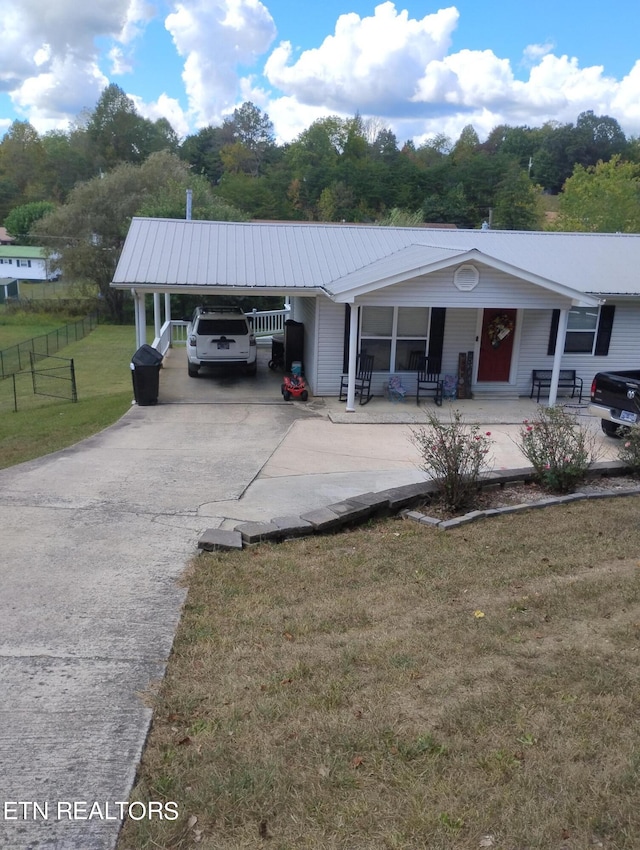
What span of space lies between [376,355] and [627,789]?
39.3 feet

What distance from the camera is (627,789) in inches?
118

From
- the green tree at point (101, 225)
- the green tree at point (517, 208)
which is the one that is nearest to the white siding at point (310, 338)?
the green tree at point (101, 225)

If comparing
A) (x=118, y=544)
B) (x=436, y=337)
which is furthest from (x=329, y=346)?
(x=118, y=544)

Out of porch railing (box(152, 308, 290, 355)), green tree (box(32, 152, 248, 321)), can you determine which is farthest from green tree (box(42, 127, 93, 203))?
porch railing (box(152, 308, 290, 355))

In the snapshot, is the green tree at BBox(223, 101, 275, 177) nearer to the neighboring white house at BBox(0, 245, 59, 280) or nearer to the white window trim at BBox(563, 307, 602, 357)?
the neighboring white house at BBox(0, 245, 59, 280)

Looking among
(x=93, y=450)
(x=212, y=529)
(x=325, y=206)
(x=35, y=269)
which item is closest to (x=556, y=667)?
(x=212, y=529)

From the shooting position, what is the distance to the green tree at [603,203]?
3722cm

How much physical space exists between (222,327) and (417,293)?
4947 millimetres

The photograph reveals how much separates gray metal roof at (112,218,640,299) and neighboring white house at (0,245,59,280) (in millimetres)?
56281

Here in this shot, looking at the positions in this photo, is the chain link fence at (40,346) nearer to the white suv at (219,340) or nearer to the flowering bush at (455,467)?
the white suv at (219,340)

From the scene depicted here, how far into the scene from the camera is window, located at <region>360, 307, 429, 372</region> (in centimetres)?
1426

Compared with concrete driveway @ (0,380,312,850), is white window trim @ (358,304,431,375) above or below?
above

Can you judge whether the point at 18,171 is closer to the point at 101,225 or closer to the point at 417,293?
the point at 101,225

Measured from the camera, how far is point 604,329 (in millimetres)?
15398
